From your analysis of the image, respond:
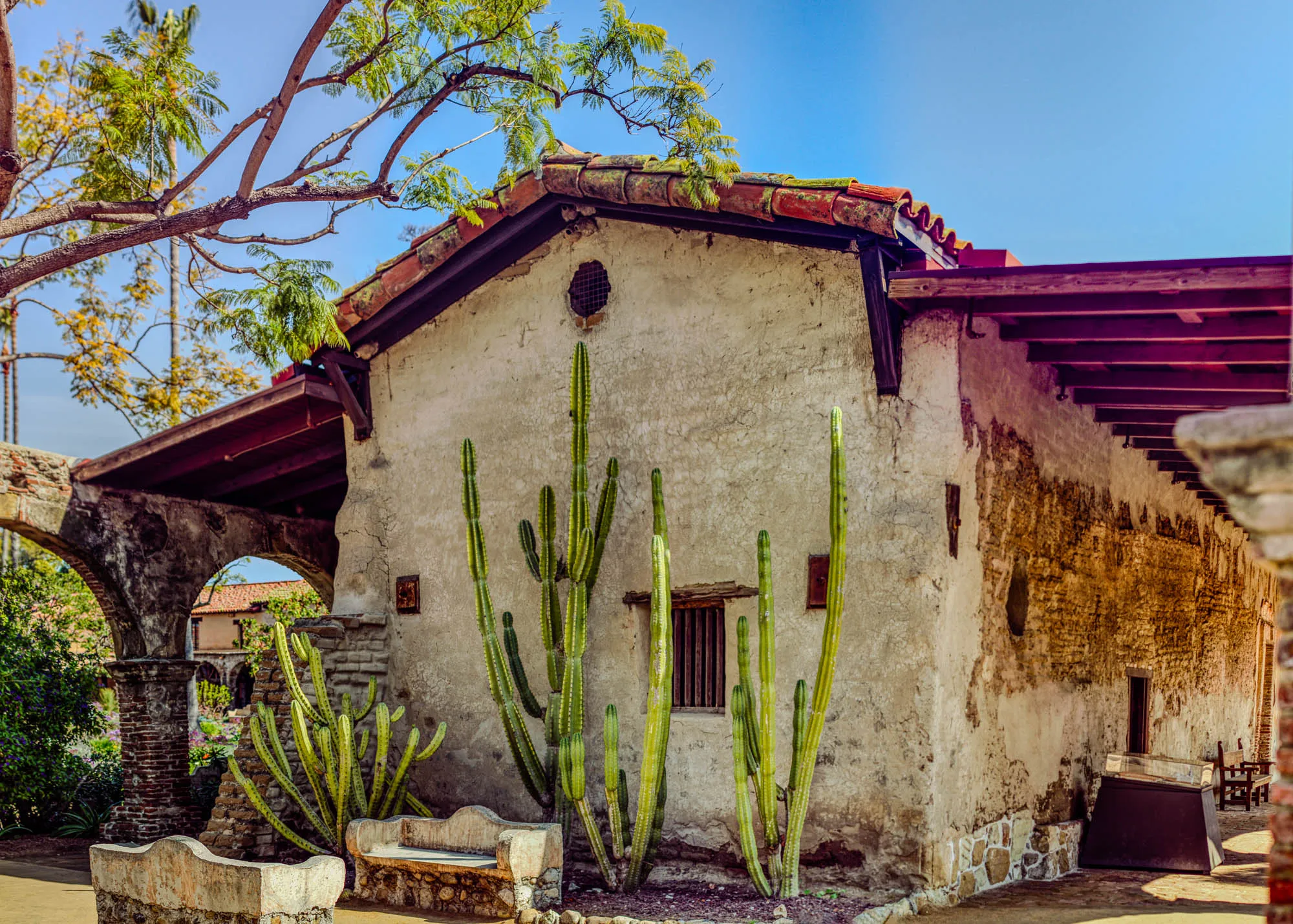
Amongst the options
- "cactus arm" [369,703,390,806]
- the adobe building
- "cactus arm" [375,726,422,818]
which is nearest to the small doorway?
the adobe building

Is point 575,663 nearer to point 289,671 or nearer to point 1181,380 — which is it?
point 289,671

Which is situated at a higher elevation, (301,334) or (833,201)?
(833,201)

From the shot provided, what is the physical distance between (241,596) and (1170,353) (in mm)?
26856

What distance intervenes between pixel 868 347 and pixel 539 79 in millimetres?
2760

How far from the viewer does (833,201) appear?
7066 mm

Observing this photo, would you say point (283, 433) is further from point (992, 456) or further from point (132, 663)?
point (992, 456)

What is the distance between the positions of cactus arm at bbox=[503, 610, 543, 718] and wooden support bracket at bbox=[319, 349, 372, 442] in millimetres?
2588

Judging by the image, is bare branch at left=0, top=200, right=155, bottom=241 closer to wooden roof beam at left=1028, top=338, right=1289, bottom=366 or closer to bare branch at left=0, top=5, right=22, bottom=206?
bare branch at left=0, top=5, right=22, bottom=206

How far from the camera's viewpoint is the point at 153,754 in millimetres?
11336

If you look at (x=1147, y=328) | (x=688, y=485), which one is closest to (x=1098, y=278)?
(x=1147, y=328)

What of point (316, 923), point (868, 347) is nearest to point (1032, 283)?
point (868, 347)

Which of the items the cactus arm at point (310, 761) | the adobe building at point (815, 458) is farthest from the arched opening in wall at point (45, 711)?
the cactus arm at point (310, 761)

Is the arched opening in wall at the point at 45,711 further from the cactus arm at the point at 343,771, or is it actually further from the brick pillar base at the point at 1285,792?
the brick pillar base at the point at 1285,792

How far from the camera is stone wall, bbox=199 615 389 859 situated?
881 centimetres
